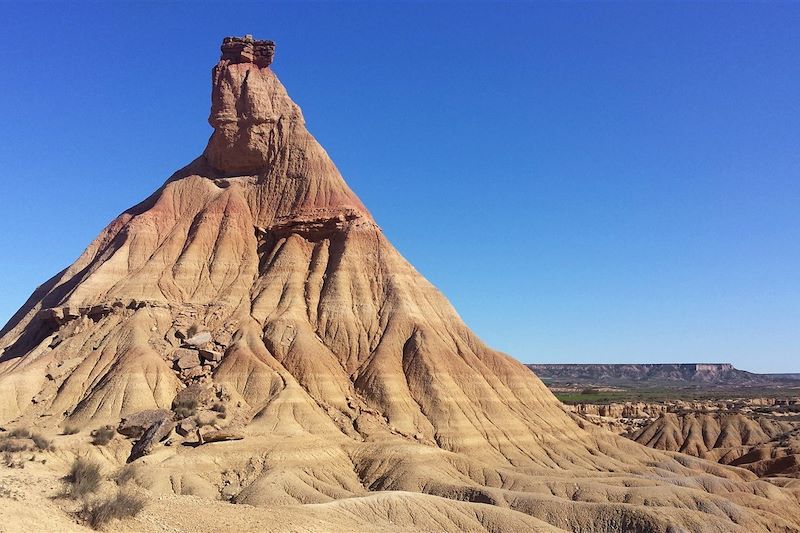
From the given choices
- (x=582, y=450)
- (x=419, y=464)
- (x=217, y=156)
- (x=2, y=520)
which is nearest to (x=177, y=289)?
(x=217, y=156)

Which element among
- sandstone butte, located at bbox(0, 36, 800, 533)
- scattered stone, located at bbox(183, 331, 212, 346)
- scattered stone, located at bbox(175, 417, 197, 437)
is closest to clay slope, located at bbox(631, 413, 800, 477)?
sandstone butte, located at bbox(0, 36, 800, 533)

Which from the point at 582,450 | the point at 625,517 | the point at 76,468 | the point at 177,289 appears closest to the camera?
the point at 76,468

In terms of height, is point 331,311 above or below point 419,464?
above

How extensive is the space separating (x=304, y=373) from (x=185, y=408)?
40.6 feet

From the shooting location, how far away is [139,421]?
5684 centimetres

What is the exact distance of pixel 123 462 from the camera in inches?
2087

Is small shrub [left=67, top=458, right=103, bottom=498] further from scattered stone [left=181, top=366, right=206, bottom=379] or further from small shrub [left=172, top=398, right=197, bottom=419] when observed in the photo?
scattered stone [left=181, top=366, right=206, bottom=379]

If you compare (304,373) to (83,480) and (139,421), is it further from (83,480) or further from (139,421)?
(83,480)

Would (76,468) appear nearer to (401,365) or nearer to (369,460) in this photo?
(369,460)

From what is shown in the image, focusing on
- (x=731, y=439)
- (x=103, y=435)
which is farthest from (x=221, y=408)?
(x=731, y=439)

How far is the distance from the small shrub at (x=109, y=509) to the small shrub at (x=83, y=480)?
1410mm

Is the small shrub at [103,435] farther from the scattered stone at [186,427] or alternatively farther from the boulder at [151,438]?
the scattered stone at [186,427]

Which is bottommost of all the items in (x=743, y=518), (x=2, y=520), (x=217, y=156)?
(x=743, y=518)

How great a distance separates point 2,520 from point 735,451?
313 feet
